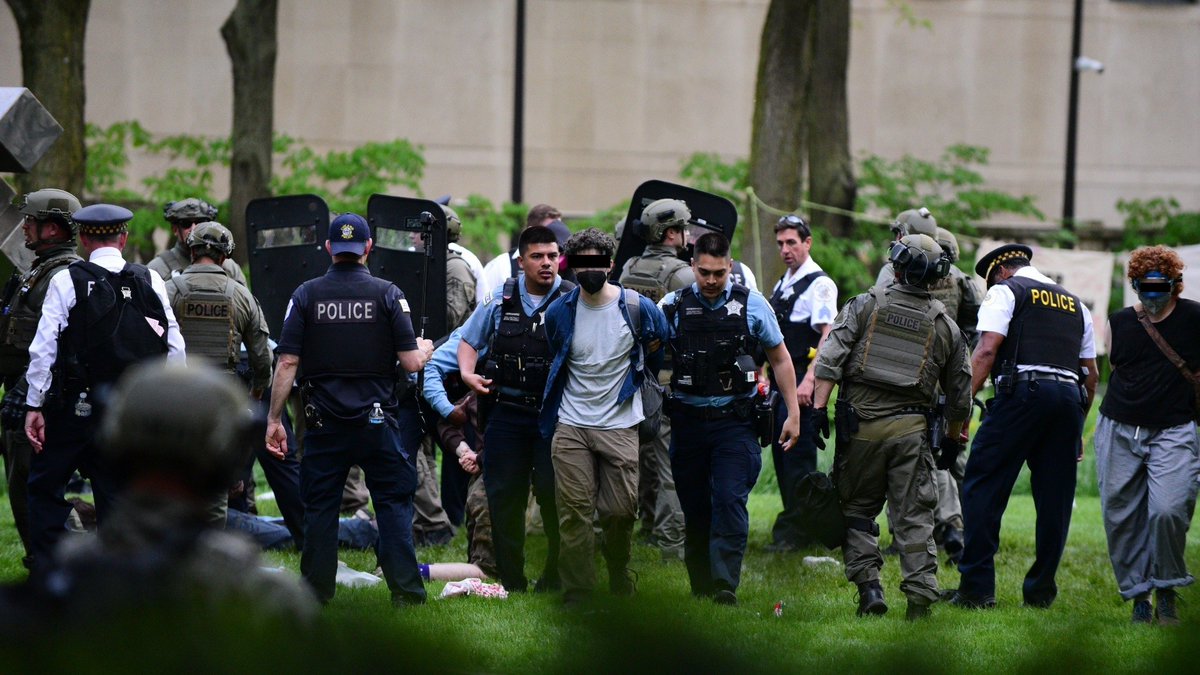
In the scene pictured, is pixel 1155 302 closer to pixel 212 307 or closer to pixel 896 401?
pixel 896 401

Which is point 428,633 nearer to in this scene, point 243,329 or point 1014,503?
point 243,329

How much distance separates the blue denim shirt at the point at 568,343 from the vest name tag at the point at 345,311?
3.02 ft

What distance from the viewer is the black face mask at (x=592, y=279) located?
7102 mm

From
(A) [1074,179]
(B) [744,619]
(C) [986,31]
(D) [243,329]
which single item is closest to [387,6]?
(C) [986,31]

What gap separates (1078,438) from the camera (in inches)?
300

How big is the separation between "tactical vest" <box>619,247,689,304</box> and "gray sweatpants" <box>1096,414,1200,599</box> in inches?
101

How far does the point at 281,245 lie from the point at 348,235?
255 cm

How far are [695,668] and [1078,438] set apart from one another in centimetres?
663

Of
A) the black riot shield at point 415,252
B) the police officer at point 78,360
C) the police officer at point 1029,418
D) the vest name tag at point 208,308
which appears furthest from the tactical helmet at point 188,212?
the police officer at point 1029,418

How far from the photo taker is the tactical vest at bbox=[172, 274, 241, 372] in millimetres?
8094

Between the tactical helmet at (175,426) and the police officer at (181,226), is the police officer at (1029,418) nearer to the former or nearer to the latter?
the police officer at (181,226)

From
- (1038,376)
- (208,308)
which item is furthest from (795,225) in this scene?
(208,308)

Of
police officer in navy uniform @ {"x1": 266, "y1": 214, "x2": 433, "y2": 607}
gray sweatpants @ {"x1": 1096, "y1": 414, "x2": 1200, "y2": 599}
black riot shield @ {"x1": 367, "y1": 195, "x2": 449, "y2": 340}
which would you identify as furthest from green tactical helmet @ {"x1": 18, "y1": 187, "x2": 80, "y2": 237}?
gray sweatpants @ {"x1": 1096, "y1": 414, "x2": 1200, "y2": 599}

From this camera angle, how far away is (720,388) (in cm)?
738
